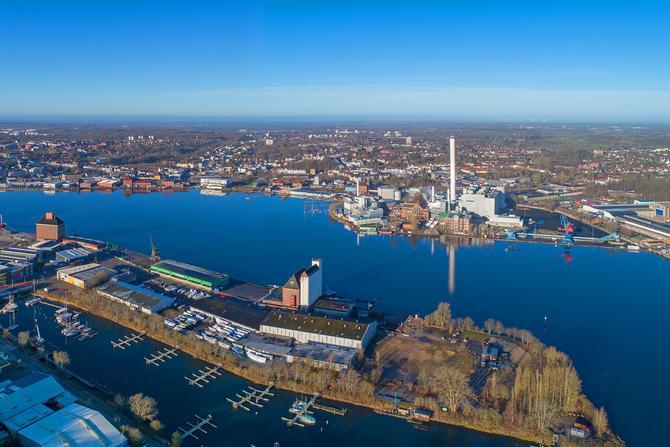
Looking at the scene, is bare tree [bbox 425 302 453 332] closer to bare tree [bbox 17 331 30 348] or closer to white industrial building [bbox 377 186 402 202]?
bare tree [bbox 17 331 30 348]

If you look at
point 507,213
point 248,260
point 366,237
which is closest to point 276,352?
point 248,260

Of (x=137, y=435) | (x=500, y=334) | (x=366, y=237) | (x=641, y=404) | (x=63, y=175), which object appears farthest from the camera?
(x=63, y=175)

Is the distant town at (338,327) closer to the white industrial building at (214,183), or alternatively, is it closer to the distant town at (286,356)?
the distant town at (286,356)

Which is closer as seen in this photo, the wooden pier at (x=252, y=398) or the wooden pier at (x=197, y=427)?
the wooden pier at (x=197, y=427)

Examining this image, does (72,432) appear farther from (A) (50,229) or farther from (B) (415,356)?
(A) (50,229)

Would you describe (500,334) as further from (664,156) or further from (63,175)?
(664,156)

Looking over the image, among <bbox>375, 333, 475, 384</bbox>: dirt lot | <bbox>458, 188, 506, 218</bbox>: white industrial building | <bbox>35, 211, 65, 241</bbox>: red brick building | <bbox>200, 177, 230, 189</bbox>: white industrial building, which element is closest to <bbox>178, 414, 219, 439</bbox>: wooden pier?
<bbox>375, 333, 475, 384</bbox>: dirt lot

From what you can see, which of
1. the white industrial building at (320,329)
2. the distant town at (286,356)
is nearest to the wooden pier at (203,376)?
the distant town at (286,356)
